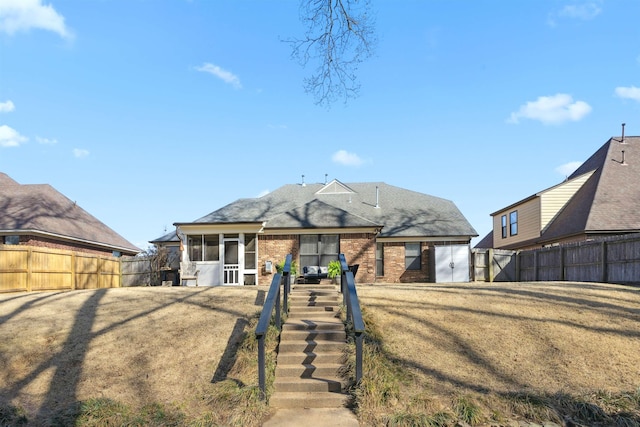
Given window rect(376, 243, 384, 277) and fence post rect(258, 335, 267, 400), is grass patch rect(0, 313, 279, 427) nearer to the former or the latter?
fence post rect(258, 335, 267, 400)

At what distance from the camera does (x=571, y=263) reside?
1831cm

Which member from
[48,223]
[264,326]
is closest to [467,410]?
[264,326]

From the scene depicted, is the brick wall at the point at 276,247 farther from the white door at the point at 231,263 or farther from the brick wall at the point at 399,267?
the brick wall at the point at 399,267

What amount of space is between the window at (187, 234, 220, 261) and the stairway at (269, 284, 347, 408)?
11.2m

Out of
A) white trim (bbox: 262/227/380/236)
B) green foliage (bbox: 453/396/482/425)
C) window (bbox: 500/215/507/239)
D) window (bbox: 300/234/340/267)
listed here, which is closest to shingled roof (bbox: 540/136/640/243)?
window (bbox: 500/215/507/239)

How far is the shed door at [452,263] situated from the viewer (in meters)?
23.8

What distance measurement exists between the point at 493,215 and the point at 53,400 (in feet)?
98.9

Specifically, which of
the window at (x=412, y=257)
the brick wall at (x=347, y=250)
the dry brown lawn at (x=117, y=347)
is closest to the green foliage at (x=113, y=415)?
the dry brown lawn at (x=117, y=347)

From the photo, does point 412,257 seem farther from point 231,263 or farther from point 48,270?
point 48,270

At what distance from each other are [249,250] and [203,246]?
80.4 inches

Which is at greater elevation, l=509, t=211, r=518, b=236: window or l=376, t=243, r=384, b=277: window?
l=509, t=211, r=518, b=236: window

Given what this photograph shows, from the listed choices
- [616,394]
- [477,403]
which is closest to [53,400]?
[477,403]

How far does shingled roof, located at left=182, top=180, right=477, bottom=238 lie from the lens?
2200 centimetres

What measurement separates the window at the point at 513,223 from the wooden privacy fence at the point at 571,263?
5983mm
